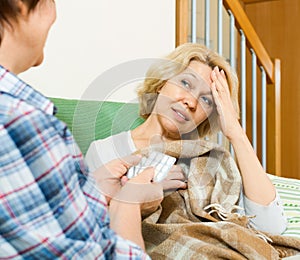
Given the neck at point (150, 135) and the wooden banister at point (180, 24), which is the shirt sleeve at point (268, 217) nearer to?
the neck at point (150, 135)

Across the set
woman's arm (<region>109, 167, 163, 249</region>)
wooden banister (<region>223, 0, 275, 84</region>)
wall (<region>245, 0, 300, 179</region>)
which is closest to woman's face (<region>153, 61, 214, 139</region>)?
woman's arm (<region>109, 167, 163, 249</region>)

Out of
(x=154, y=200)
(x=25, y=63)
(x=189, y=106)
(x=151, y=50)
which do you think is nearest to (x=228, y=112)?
(x=189, y=106)

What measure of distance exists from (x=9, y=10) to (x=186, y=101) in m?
0.83

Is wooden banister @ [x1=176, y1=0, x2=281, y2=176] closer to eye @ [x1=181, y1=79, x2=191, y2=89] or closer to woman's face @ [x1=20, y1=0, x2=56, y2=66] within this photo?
eye @ [x1=181, y1=79, x2=191, y2=89]

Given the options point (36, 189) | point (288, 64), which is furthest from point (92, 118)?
point (288, 64)

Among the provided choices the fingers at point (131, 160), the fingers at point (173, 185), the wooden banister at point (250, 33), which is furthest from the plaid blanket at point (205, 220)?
the wooden banister at point (250, 33)

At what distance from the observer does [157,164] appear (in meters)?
1.38

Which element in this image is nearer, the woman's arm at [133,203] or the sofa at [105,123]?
the woman's arm at [133,203]

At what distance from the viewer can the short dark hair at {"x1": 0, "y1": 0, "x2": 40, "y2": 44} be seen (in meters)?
0.76

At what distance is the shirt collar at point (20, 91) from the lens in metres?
0.76

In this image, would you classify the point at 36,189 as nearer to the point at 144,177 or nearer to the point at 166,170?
the point at 144,177

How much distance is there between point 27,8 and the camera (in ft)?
2.58

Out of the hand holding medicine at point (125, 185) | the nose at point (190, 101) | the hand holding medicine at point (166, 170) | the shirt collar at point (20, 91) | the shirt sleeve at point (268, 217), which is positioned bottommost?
the shirt sleeve at point (268, 217)

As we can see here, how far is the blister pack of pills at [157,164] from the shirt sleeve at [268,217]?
0.29 metres
